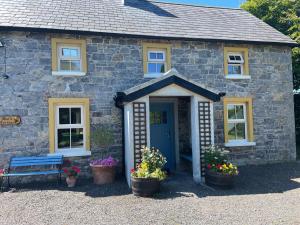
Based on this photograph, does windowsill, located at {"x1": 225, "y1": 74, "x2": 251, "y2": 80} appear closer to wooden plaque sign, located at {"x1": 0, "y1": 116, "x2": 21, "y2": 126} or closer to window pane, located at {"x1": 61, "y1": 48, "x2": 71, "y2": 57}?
window pane, located at {"x1": 61, "y1": 48, "x2": 71, "y2": 57}

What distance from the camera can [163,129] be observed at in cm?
970

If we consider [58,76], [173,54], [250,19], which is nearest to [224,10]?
[250,19]

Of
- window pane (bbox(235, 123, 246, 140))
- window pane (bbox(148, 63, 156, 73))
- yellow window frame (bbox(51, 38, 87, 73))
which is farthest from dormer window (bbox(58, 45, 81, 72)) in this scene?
window pane (bbox(235, 123, 246, 140))

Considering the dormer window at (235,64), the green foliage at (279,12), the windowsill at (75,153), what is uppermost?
the green foliage at (279,12)

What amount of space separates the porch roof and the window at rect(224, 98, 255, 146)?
7.95 ft

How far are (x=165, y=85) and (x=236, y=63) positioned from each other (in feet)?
14.1

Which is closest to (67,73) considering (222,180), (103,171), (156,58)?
(156,58)

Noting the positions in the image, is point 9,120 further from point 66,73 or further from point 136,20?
point 136,20

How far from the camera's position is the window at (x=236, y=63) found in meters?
10.2

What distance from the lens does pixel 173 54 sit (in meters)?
9.64

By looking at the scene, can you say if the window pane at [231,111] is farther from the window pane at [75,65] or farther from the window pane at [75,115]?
the window pane at [75,65]

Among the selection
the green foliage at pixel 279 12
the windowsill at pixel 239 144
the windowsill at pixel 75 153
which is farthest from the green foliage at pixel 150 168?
the green foliage at pixel 279 12

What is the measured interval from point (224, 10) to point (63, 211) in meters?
11.8

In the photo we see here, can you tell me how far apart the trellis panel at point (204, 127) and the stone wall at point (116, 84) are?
2.02m
